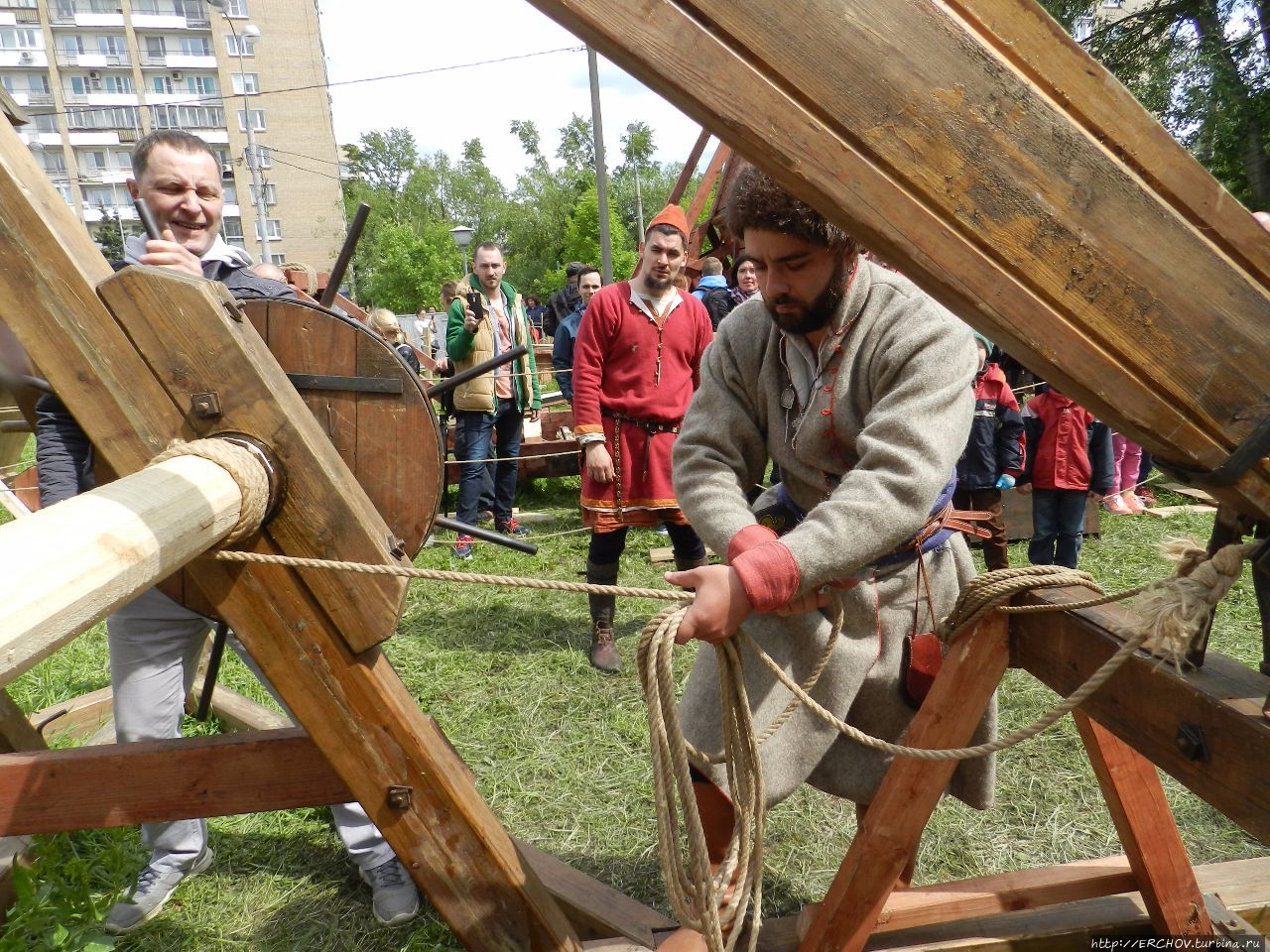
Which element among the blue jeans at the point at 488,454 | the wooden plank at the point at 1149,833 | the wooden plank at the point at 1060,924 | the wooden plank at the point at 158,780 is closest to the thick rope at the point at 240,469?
the wooden plank at the point at 158,780

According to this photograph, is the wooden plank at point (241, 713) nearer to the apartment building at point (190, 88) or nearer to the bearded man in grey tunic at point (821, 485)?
the bearded man in grey tunic at point (821, 485)

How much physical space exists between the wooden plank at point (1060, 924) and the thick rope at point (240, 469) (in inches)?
62.9

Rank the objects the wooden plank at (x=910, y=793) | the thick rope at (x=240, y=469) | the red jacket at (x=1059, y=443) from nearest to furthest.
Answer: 1. the thick rope at (x=240, y=469)
2. the wooden plank at (x=910, y=793)
3. the red jacket at (x=1059, y=443)

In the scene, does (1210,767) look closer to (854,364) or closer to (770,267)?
(854,364)

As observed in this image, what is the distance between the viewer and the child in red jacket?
15.4 ft

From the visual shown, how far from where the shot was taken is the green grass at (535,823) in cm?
231

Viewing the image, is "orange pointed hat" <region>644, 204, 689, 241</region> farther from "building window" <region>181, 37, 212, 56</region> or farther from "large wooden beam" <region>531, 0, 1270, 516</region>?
"building window" <region>181, 37, 212, 56</region>

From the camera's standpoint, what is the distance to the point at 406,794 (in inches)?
62.2

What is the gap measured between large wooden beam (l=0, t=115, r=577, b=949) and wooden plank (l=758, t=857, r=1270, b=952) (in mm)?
930

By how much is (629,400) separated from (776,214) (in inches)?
105

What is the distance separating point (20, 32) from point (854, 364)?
8234 cm

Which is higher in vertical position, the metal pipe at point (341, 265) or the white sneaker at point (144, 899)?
the metal pipe at point (341, 265)

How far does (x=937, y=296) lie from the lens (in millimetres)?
936

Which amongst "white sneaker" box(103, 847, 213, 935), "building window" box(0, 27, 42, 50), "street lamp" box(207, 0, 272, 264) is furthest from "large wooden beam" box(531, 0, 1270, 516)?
"building window" box(0, 27, 42, 50)
